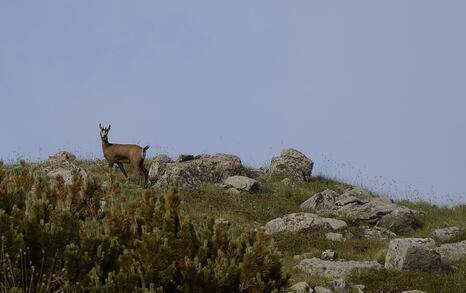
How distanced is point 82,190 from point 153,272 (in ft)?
6.70

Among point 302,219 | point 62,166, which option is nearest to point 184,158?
point 62,166

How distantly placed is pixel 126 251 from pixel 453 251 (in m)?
11.1

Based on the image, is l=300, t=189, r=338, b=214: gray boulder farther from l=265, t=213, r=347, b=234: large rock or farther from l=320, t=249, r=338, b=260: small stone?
l=320, t=249, r=338, b=260: small stone

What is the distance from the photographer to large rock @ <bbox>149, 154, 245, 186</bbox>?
22781mm

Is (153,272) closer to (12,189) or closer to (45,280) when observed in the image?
(45,280)

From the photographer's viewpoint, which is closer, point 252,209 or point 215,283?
point 215,283

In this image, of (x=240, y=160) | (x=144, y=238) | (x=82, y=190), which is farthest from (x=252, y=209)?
(x=144, y=238)

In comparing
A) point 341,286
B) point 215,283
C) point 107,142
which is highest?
point 107,142

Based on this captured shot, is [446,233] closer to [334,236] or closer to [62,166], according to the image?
A: [334,236]

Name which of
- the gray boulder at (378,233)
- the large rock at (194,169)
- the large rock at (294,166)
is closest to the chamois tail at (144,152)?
the large rock at (194,169)

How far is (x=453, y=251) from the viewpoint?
16406 millimetres

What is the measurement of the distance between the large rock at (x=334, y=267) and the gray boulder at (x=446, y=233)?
4.85m

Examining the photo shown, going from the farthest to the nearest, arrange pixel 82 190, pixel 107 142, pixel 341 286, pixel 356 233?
pixel 107 142, pixel 356 233, pixel 341 286, pixel 82 190

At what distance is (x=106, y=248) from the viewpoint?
25.1 ft
